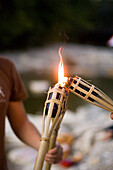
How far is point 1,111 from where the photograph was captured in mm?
1026

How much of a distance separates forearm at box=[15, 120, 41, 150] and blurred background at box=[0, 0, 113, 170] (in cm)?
537

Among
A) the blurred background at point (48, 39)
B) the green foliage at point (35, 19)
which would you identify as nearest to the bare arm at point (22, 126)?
the blurred background at point (48, 39)

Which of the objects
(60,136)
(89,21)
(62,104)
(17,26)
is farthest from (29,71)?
Answer: (62,104)

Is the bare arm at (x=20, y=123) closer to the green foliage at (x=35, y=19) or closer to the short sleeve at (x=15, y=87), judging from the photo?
the short sleeve at (x=15, y=87)

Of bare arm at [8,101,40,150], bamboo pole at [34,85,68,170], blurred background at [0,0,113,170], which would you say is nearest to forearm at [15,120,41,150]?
bare arm at [8,101,40,150]

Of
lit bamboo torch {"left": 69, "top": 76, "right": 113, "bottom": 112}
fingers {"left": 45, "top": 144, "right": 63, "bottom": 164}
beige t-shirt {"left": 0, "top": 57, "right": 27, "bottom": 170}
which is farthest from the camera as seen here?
beige t-shirt {"left": 0, "top": 57, "right": 27, "bottom": 170}

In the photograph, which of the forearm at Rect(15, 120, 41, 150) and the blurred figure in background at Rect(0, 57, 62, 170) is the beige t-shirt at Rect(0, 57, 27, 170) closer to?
the blurred figure in background at Rect(0, 57, 62, 170)

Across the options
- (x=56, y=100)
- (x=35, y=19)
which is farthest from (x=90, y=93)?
(x=35, y=19)

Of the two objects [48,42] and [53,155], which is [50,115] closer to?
[53,155]

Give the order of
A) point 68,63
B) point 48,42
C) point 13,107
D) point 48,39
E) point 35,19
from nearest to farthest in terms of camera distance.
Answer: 1. point 13,107
2. point 68,63
3. point 35,19
4. point 48,42
5. point 48,39

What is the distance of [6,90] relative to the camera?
1.06 metres

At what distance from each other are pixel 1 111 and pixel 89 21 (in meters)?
8.78

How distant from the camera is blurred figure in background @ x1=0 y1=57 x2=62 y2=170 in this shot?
1039 millimetres

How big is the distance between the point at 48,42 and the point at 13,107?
974cm
